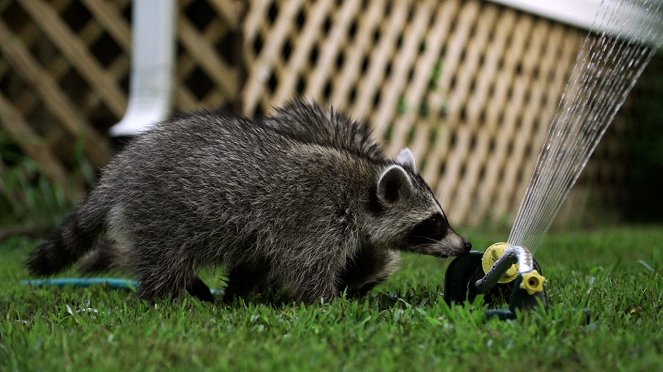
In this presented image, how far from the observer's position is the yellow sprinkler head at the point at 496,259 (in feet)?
12.1

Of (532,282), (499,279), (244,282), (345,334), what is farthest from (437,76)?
(345,334)

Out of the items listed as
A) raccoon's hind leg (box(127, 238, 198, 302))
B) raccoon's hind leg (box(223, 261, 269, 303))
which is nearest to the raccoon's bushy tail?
raccoon's hind leg (box(127, 238, 198, 302))

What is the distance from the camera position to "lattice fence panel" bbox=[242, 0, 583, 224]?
7461mm

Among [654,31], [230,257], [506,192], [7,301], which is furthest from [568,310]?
[506,192]

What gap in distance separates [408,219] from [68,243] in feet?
5.19

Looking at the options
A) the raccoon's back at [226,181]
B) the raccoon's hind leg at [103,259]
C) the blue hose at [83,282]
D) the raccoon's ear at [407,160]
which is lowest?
the blue hose at [83,282]

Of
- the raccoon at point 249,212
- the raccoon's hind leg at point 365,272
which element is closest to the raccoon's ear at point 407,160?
the raccoon at point 249,212

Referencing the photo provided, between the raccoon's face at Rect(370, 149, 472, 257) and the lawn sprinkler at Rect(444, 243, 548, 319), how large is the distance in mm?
407

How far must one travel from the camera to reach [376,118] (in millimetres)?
8469

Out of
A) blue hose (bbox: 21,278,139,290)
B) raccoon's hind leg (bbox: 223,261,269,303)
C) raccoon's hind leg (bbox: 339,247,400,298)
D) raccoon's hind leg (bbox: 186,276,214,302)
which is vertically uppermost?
raccoon's hind leg (bbox: 339,247,400,298)

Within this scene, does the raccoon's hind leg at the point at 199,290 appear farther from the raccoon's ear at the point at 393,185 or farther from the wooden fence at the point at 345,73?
the wooden fence at the point at 345,73

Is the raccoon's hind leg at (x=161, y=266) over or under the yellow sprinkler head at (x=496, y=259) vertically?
under

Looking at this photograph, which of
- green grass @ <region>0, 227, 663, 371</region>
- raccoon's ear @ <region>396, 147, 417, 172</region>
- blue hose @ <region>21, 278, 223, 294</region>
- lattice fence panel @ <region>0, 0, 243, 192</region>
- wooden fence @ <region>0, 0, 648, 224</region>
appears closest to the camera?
green grass @ <region>0, 227, 663, 371</region>

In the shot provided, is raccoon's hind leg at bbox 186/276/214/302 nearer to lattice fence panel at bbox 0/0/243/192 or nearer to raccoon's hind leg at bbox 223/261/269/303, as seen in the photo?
raccoon's hind leg at bbox 223/261/269/303
